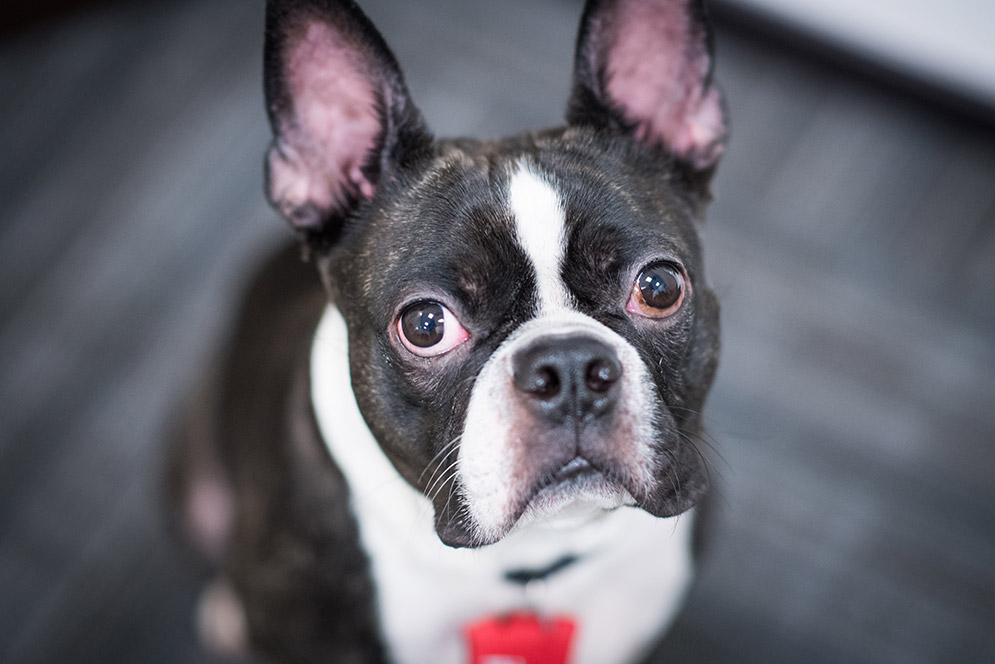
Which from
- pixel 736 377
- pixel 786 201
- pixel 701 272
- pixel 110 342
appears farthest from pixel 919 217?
pixel 110 342

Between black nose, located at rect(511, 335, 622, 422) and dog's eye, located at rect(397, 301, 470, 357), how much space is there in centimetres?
18

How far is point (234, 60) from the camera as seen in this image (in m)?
4.00

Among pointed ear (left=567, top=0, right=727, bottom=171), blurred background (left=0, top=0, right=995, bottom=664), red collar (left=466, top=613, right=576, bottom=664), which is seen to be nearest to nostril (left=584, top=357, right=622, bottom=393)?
pointed ear (left=567, top=0, right=727, bottom=171)

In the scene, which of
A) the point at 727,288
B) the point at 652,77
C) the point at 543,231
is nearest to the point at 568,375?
the point at 543,231

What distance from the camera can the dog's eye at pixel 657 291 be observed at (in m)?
Answer: 1.67

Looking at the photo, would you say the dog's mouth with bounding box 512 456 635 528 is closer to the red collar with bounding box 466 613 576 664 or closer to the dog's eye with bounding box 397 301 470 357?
the dog's eye with bounding box 397 301 470 357

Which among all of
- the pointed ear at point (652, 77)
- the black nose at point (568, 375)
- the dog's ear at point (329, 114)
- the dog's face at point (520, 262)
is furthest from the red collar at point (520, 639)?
the pointed ear at point (652, 77)

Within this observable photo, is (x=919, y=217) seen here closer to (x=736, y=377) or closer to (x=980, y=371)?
(x=980, y=371)

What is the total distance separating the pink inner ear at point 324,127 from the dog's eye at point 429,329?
13.4 inches

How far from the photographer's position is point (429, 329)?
5.38ft

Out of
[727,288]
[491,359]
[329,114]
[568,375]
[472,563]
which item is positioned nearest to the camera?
[568,375]

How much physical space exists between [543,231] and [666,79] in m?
0.51

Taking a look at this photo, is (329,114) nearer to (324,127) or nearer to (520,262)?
(324,127)

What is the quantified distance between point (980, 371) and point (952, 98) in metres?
1.25
